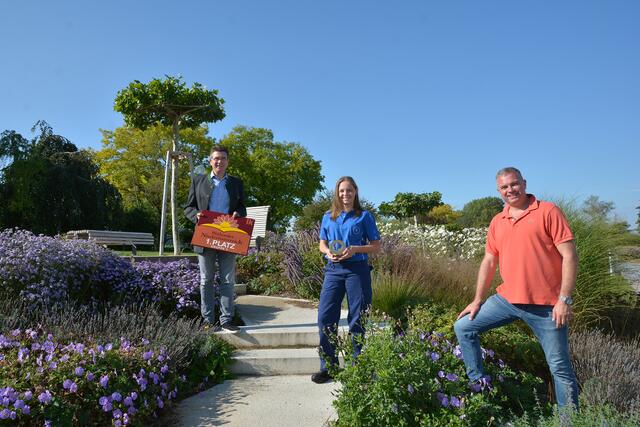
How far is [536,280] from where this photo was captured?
2.44m

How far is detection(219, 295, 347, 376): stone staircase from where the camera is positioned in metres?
3.84

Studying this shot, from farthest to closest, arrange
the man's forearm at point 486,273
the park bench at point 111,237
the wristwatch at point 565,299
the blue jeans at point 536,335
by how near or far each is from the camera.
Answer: the park bench at point 111,237, the man's forearm at point 486,273, the blue jeans at point 536,335, the wristwatch at point 565,299

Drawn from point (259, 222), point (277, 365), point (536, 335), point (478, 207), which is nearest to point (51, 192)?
point (259, 222)

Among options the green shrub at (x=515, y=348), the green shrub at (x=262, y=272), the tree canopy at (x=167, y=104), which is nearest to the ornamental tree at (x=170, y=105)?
the tree canopy at (x=167, y=104)

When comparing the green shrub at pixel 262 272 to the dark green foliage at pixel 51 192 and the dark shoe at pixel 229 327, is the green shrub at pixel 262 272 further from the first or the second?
the dark green foliage at pixel 51 192

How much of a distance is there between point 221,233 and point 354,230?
139 cm

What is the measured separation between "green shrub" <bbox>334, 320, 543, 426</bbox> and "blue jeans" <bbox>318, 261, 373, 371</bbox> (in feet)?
1.82

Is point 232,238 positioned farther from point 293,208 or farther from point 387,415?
point 293,208

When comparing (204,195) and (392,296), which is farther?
(392,296)

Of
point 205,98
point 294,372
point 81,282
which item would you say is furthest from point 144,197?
point 294,372

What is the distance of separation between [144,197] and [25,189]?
13.0 metres

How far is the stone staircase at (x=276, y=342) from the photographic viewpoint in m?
3.84

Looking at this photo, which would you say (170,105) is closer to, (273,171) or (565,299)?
(565,299)

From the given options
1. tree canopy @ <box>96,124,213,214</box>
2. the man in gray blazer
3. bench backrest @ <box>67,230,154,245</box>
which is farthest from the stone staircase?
tree canopy @ <box>96,124,213,214</box>
